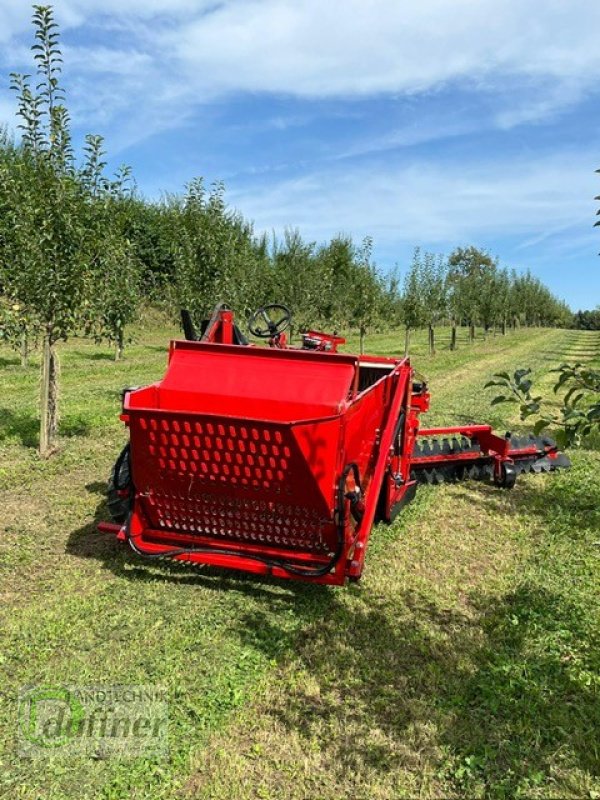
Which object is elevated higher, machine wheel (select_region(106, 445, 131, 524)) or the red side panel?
the red side panel

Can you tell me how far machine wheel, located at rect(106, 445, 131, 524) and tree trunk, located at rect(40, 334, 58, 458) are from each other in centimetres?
296

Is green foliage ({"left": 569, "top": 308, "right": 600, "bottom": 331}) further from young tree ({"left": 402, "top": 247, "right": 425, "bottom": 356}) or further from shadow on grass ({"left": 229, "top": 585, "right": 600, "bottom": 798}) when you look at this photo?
shadow on grass ({"left": 229, "top": 585, "right": 600, "bottom": 798})

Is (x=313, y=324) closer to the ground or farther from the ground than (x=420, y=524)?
farther from the ground

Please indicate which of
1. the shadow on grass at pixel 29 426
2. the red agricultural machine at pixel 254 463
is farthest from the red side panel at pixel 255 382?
the shadow on grass at pixel 29 426

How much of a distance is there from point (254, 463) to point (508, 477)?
359 centimetres

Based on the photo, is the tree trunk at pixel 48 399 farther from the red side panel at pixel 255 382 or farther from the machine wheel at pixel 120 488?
the red side panel at pixel 255 382

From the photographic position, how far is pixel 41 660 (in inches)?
127

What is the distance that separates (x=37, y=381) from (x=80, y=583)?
10.00 m

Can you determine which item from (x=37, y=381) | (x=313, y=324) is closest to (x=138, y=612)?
(x=37, y=381)

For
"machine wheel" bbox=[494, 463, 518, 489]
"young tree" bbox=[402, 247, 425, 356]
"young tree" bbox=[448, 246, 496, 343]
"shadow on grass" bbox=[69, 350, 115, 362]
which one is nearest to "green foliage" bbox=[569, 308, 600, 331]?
"young tree" bbox=[448, 246, 496, 343]

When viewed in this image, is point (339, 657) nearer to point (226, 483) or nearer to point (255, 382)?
point (226, 483)

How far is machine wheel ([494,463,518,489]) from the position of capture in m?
6.35

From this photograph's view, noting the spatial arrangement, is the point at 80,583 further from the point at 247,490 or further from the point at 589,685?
the point at 589,685

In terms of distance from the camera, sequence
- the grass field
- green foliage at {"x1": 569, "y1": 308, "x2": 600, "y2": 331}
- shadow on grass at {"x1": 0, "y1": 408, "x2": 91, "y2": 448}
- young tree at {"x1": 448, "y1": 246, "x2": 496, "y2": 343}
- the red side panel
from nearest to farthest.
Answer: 1. the grass field
2. the red side panel
3. shadow on grass at {"x1": 0, "y1": 408, "x2": 91, "y2": 448}
4. young tree at {"x1": 448, "y1": 246, "x2": 496, "y2": 343}
5. green foliage at {"x1": 569, "y1": 308, "x2": 600, "y2": 331}
